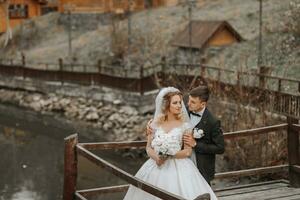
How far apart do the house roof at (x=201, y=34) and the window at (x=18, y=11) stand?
65.6 feet

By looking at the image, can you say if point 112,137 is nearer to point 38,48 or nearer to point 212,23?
point 212,23

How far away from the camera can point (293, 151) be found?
8914mm

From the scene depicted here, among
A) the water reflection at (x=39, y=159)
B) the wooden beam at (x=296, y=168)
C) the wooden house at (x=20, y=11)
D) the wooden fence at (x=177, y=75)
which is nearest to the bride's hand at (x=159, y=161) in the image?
the wooden beam at (x=296, y=168)

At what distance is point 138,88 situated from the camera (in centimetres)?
2522

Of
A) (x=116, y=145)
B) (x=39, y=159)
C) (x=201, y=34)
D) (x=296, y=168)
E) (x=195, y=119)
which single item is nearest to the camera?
(x=195, y=119)

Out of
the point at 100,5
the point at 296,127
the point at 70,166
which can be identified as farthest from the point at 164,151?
the point at 100,5

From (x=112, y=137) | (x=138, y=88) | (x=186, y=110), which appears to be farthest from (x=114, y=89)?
(x=186, y=110)

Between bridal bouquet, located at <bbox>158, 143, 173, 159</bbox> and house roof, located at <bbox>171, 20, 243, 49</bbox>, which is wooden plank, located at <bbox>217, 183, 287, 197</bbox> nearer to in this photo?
bridal bouquet, located at <bbox>158, 143, 173, 159</bbox>

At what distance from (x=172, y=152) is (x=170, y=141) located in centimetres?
14

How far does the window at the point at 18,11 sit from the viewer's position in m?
45.9

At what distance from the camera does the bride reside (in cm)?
684

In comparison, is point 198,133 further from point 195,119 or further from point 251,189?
point 251,189

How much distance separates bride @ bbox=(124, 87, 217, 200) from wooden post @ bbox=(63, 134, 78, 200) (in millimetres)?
1157

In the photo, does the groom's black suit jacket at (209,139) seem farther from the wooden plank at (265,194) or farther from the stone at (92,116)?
the stone at (92,116)
